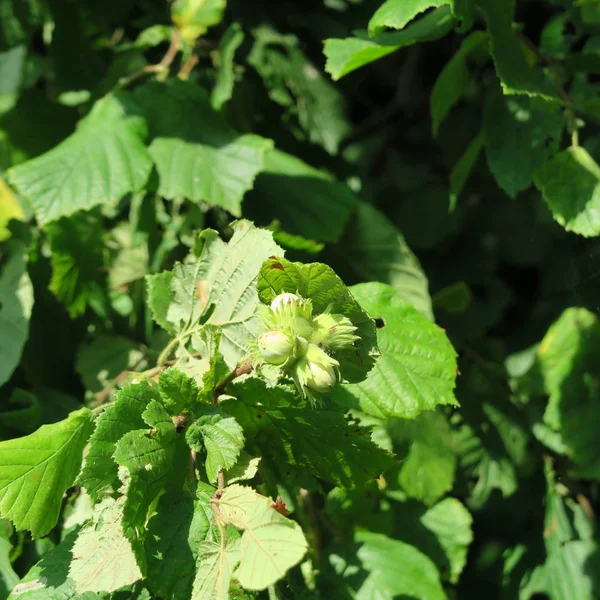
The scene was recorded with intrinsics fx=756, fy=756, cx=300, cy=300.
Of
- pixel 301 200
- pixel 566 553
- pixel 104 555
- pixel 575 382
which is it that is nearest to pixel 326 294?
pixel 104 555

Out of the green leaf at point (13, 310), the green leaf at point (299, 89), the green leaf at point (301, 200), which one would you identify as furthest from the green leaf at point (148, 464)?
the green leaf at point (299, 89)

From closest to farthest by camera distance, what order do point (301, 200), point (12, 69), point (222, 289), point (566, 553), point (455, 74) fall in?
1. point (222, 289)
2. point (455, 74)
3. point (301, 200)
4. point (566, 553)
5. point (12, 69)

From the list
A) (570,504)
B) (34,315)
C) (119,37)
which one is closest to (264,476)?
(34,315)

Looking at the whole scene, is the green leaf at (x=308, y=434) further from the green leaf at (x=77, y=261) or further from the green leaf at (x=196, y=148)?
the green leaf at (x=77, y=261)

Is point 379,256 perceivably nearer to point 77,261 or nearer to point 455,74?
point 455,74

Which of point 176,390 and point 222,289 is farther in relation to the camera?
point 222,289

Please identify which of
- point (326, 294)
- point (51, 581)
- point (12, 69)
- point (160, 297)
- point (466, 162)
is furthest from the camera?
point (12, 69)

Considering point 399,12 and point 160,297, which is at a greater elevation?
point 399,12

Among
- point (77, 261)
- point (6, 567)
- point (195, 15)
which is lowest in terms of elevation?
point (6, 567)
